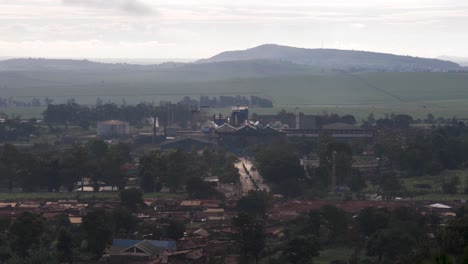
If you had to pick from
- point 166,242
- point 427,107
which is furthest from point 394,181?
point 427,107

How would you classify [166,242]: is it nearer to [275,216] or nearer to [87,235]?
[87,235]

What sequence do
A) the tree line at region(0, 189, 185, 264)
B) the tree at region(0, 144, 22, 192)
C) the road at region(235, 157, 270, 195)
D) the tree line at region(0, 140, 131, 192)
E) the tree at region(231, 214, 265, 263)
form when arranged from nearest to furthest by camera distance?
the tree line at region(0, 189, 185, 264), the tree at region(231, 214, 265, 263), the tree line at region(0, 140, 131, 192), the road at region(235, 157, 270, 195), the tree at region(0, 144, 22, 192)

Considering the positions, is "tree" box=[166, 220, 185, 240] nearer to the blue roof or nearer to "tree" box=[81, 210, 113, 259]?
the blue roof

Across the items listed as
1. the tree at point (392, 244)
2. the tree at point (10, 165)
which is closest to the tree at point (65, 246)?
the tree at point (392, 244)

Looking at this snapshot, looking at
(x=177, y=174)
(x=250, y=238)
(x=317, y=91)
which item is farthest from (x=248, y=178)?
(x=317, y=91)

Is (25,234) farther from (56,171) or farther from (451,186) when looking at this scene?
(451,186)

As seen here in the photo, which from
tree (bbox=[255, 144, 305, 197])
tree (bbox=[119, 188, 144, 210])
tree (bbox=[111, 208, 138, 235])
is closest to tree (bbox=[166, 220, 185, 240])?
tree (bbox=[111, 208, 138, 235])
